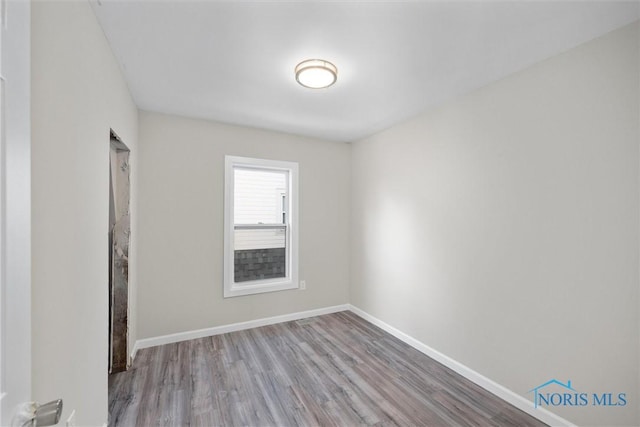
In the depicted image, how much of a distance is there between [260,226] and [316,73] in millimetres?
2157

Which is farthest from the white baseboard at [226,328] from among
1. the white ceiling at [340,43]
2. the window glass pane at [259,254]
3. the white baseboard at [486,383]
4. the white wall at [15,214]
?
the white wall at [15,214]

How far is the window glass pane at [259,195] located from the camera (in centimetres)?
363

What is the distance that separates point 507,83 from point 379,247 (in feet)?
6.98

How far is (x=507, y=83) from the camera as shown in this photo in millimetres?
2201

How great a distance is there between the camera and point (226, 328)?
334 centimetres

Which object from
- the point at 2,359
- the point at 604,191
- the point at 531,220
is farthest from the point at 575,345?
the point at 2,359

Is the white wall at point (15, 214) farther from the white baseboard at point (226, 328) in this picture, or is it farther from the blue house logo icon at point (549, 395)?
the blue house logo icon at point (549, 395)

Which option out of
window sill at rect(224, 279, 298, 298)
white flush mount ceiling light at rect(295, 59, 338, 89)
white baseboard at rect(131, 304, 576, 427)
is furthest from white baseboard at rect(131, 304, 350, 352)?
white flush mount ceiling light at rect(295, 59, 338, 89)

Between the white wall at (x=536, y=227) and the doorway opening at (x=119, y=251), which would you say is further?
the doorway opening at (x=119, y=251)

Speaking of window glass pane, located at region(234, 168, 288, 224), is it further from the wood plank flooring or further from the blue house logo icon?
→ the blue house logo icon

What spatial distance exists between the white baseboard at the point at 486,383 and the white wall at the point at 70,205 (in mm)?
2655

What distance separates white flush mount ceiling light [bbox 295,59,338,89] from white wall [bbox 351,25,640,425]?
4.18ft

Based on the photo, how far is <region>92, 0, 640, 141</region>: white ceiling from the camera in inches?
60.6

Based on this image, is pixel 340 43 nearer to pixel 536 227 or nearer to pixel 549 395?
pixel 536 227
